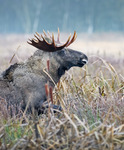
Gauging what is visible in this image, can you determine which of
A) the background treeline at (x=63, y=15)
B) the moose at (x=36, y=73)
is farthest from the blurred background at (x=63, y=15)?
the moose at (x=36, y=73)

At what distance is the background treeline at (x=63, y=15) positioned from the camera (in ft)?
205

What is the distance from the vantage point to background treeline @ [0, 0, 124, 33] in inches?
2459

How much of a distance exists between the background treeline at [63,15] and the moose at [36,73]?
184 feet

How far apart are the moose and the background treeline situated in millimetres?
56038

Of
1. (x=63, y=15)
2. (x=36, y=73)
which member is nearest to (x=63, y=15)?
(x=63, y=15)

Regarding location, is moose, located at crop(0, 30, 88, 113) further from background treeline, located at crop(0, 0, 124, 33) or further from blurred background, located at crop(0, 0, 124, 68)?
background treeline, located at crop(0, 0, 124, 33)

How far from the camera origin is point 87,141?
3.68 meters

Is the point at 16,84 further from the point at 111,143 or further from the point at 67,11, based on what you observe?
the point at 67,11

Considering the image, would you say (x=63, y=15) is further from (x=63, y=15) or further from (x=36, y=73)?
(x=36, y=73)

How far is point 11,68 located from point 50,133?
1.81m

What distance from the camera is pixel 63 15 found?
63.9 m

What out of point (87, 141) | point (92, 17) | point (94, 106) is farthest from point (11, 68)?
point (92, 17)

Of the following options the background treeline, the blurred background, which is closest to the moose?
the blurred background

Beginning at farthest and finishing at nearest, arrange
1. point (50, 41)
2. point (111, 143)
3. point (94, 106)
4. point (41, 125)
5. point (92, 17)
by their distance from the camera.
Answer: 1. point (92, 17)
2. point (50, 41)
3. point (94, 106)
4. point (41, 125)
5. point (111, 143)
